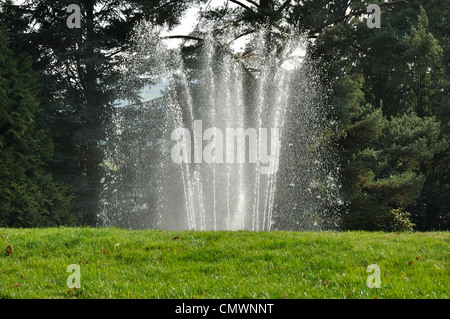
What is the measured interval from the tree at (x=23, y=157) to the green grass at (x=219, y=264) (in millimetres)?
5223

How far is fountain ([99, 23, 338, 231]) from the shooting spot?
13.9 meters

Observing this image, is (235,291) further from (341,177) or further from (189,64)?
(189,64)

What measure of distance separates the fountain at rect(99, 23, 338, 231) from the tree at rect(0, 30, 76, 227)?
2482 millimetres

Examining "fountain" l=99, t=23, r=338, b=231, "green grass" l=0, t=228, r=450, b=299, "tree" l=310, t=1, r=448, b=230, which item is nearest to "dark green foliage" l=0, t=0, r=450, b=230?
"tree" l=310, t=1, r=448, b=230

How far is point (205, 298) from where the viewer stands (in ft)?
13.3

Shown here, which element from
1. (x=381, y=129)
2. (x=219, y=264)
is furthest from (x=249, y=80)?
(x=219, y=264)

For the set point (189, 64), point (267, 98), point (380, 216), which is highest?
point (189, 64)

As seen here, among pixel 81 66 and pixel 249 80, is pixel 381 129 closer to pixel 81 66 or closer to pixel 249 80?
pixel 249 80

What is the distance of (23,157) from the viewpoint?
11.9m

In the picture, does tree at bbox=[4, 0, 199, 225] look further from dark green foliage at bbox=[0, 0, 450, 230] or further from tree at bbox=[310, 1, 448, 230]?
tree at bbox=[310, 1, 448, 230]

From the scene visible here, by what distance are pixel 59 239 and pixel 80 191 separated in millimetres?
8438
